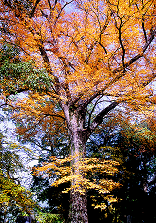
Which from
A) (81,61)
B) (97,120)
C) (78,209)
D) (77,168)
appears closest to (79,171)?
(77,168)

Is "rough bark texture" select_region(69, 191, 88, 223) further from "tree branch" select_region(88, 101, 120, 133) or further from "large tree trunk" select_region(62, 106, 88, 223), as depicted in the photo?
"tree branch" select_region(88, 101, 120, 133)

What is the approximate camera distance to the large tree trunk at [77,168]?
4980 millimetres

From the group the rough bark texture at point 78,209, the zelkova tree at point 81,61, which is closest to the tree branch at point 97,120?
the zelkova tree at point 81,61

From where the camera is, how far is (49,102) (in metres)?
11.4

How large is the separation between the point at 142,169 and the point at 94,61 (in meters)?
8.04

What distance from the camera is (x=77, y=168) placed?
16.4ft

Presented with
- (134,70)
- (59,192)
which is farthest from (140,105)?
(59,192)

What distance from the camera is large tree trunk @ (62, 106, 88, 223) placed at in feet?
16.3

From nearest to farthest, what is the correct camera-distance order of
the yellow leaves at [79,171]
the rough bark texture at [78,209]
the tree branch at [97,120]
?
the yellow leaves at [79,171], the rough bark texture at [78,209], the tree branch at [97,120]

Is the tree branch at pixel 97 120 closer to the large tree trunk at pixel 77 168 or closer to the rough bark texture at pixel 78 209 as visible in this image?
the large tree trunk at pixel 77 168

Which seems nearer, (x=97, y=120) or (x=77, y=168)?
(x=77, y=168)

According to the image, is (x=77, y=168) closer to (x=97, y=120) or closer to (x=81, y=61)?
(x=97, y=120)

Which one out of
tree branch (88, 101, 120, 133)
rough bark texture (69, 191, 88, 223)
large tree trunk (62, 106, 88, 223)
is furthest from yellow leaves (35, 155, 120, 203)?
tree branch (88, 101, 120, 133)

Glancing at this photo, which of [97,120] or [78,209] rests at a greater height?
[97,120]
